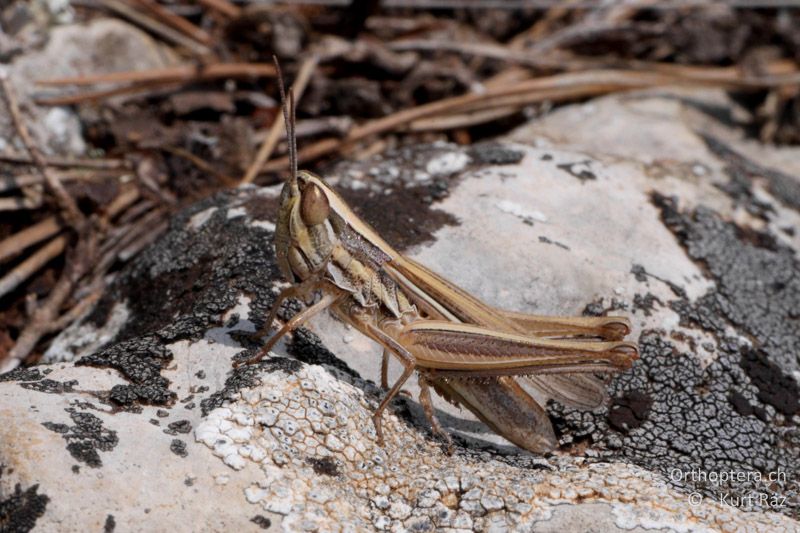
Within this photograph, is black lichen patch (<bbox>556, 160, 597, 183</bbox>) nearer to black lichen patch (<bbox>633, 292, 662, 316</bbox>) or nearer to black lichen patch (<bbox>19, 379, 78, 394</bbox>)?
black lichen patch (<bbox>633, 292, 662, 316</bbox>)

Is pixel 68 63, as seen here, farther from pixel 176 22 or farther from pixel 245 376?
pixel 245 376

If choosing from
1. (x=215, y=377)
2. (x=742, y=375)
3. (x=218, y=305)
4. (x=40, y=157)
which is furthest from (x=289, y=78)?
(x=742, y=375)

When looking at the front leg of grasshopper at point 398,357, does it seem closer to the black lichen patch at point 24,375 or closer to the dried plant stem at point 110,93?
the black lichen patch at point 24,375

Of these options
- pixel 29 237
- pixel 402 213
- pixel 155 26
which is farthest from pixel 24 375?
pixel 155 26

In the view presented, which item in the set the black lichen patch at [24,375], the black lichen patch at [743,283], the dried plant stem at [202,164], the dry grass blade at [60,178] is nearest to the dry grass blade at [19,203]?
the dry grass blade at [60,178]

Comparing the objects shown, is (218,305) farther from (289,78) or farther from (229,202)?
(289,78)
